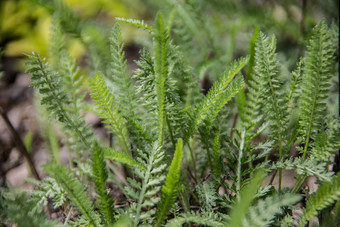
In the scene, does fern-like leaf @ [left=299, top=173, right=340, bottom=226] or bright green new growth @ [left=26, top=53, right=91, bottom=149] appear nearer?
fern-like leaf @ [left=299, top=173, right=340, bottom=226]

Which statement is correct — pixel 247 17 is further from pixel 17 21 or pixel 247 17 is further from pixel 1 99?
pixel 17 21

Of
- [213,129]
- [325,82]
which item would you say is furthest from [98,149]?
[325,82]

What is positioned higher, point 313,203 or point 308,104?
point 308,104

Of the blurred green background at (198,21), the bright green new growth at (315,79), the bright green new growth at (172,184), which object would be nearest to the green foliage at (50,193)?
the bright green new growth at (172,184)

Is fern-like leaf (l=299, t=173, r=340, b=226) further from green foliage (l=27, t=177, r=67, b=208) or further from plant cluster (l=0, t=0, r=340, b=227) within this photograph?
green foliage (l=27, t=177, r=67, b=208)

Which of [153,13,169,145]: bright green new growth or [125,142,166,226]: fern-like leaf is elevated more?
[153,13,169,145]: bright green new growth

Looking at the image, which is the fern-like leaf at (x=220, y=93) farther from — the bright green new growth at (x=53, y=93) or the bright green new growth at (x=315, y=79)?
the bright green new growth at (x=53, y=93)

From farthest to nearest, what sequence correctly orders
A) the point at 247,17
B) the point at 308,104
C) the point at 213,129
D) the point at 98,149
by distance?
the point at 247,17 < the point at 213,129 < the point at 308,104 < the point at 98,149

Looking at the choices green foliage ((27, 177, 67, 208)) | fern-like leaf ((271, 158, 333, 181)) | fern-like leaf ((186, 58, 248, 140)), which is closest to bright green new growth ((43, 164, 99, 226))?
green foliage ((27, 177, 67, 208))
